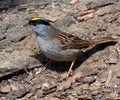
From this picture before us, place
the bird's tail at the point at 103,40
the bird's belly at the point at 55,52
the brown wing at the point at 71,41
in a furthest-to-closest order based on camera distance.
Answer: the bird's tail at the point at 103,40 → the brown wing at the point at 71,41 → the bird's belly at the point at 55,52

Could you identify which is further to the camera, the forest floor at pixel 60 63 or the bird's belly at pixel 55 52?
the bird's belly at pixel 55 52

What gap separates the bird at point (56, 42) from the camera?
6.23m

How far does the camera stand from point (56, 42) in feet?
20.7

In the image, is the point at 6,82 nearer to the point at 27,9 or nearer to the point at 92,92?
the point at 92,92

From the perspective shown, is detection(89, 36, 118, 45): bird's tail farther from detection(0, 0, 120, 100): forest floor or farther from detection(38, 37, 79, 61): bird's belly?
detection(38, 37, 79, 61): bird's belly

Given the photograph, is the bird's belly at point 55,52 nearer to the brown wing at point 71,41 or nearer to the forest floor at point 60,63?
the brown wing at point 71,41

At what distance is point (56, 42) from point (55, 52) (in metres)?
0.18

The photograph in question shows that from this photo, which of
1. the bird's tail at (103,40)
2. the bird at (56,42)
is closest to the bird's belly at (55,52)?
the bird at (56,42)

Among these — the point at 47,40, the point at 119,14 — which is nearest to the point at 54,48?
the point at 47,40

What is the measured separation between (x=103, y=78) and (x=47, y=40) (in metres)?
0.91

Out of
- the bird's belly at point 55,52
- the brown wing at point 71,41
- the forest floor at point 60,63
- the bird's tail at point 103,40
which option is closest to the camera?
the forest floor at point 60,63

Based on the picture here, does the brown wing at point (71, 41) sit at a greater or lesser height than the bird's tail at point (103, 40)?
greater

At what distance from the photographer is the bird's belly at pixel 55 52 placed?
6199 mm

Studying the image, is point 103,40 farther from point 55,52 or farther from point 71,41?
point 55,52
